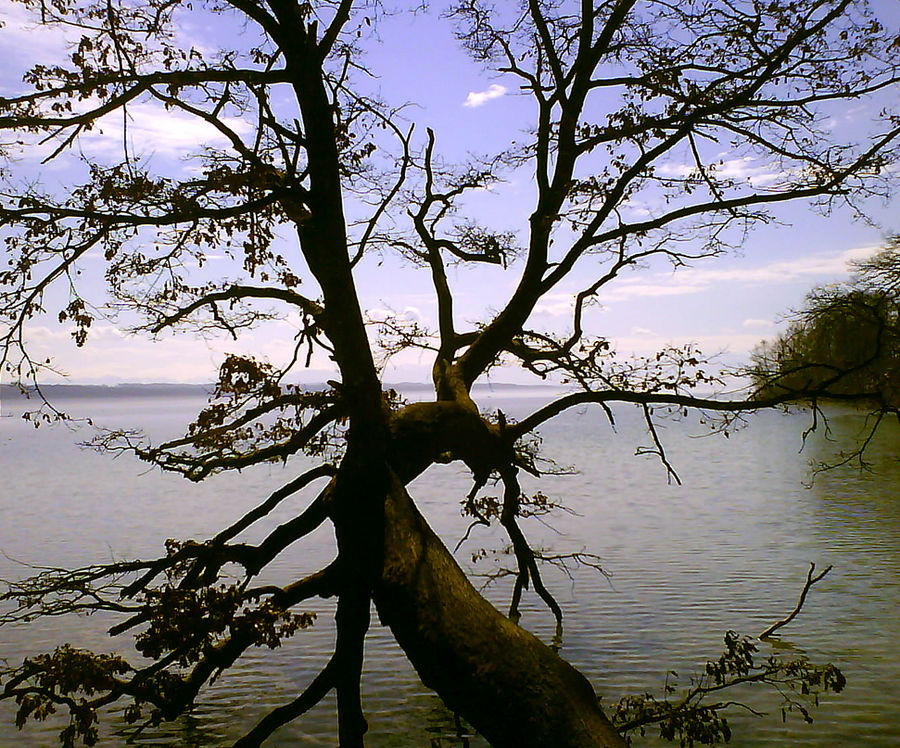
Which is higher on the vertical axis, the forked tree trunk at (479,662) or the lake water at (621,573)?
the forked tree trunk at (479,662)

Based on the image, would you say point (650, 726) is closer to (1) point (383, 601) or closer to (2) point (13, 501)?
(1) point (383, 601)

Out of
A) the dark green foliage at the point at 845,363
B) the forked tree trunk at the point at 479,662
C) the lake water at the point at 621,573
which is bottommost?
the lake water at the point at 621,573

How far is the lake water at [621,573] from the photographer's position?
919cm

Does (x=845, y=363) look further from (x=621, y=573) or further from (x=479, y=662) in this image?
(x=621, y=573)

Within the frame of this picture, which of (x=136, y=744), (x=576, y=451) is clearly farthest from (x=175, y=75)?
(x=576, y=451)

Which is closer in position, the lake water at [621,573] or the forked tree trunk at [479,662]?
the forked tree trunk at [479,662]

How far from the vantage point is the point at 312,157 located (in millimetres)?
5562

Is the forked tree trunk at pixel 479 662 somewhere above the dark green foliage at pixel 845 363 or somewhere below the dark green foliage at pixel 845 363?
below

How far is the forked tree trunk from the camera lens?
17.5ft

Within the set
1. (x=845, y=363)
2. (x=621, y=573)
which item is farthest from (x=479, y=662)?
(x=621, y=573)

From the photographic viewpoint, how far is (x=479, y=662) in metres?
5.42

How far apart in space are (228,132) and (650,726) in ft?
23.7

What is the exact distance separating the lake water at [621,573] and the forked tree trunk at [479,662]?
3.22m

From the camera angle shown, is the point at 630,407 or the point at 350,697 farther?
the point at 630,407
